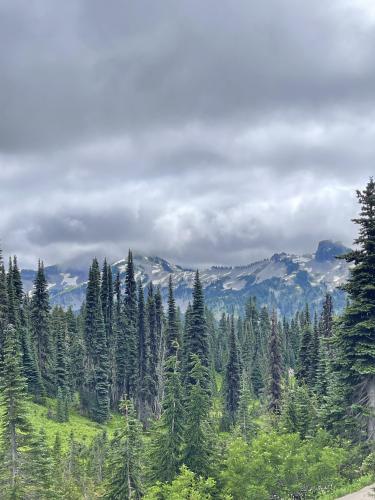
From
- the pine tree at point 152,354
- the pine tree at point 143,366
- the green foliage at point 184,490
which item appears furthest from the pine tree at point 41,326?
the green foliage at point 184,490

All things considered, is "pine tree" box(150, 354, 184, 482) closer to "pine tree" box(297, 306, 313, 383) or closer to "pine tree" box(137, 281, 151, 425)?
"pine tree" box(297, 306, 313, 383)

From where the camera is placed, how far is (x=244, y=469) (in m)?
28.6

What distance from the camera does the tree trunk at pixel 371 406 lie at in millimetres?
29848

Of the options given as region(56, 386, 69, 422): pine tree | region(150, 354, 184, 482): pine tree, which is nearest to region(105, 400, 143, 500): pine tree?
region(150, 354, 184, 482): pine tree

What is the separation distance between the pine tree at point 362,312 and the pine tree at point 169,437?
10532 mm

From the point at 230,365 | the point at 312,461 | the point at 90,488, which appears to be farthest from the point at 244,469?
the point at 230,365

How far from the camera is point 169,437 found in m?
31.7

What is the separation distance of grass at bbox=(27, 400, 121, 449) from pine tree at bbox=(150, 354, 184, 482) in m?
30.9

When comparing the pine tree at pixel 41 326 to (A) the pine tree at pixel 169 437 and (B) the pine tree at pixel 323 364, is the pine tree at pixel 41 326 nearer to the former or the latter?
(B) the pine tree at pixel 323 364

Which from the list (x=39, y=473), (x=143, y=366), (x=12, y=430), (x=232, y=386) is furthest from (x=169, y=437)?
(x=143, y=366)

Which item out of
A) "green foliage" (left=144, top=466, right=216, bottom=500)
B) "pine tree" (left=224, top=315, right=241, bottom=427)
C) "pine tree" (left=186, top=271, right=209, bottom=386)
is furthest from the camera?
"pine tree" (left=224, top=315, right=241, bottom=427)

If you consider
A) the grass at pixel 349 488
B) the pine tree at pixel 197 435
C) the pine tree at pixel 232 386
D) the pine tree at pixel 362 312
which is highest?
the pine tree at pixel 362 312

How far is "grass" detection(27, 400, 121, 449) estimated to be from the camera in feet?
208

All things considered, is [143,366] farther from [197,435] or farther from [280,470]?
[280,470]
